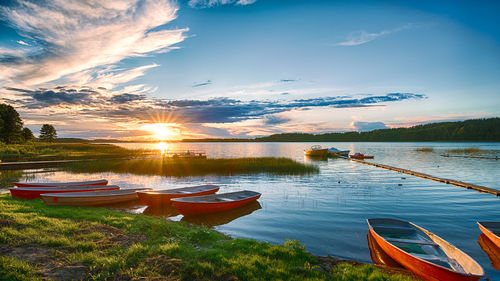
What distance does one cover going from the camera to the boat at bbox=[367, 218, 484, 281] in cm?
744

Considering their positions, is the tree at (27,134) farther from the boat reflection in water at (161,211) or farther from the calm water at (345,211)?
the boat reflection in water at (161,211)

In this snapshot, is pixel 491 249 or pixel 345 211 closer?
pixel 491 249

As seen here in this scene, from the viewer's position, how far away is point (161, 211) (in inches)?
700

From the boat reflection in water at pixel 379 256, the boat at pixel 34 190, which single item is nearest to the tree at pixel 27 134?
the boat at pixel 34 190

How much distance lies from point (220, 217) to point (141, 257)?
354 inches

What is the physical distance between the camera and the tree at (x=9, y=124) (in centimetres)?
7144

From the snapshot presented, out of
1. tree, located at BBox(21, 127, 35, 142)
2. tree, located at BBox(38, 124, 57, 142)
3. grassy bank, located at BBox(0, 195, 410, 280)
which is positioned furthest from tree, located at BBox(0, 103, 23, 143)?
grassy bank, located at BBox(0, 195, 410, 280)

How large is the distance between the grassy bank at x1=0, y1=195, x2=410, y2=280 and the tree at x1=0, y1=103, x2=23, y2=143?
279 ft

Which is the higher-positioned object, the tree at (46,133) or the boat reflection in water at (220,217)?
the tree at (46,133)

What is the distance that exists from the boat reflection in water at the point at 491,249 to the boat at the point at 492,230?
272 millimetres

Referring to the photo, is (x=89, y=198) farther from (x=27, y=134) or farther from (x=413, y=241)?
(x=27, y=134)

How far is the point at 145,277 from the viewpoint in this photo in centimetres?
644

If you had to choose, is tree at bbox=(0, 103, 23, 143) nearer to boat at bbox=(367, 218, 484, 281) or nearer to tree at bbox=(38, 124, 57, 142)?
tree at bbox=(38, 124, 57, 142)

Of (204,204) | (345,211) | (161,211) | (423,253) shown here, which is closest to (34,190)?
(161,211)
